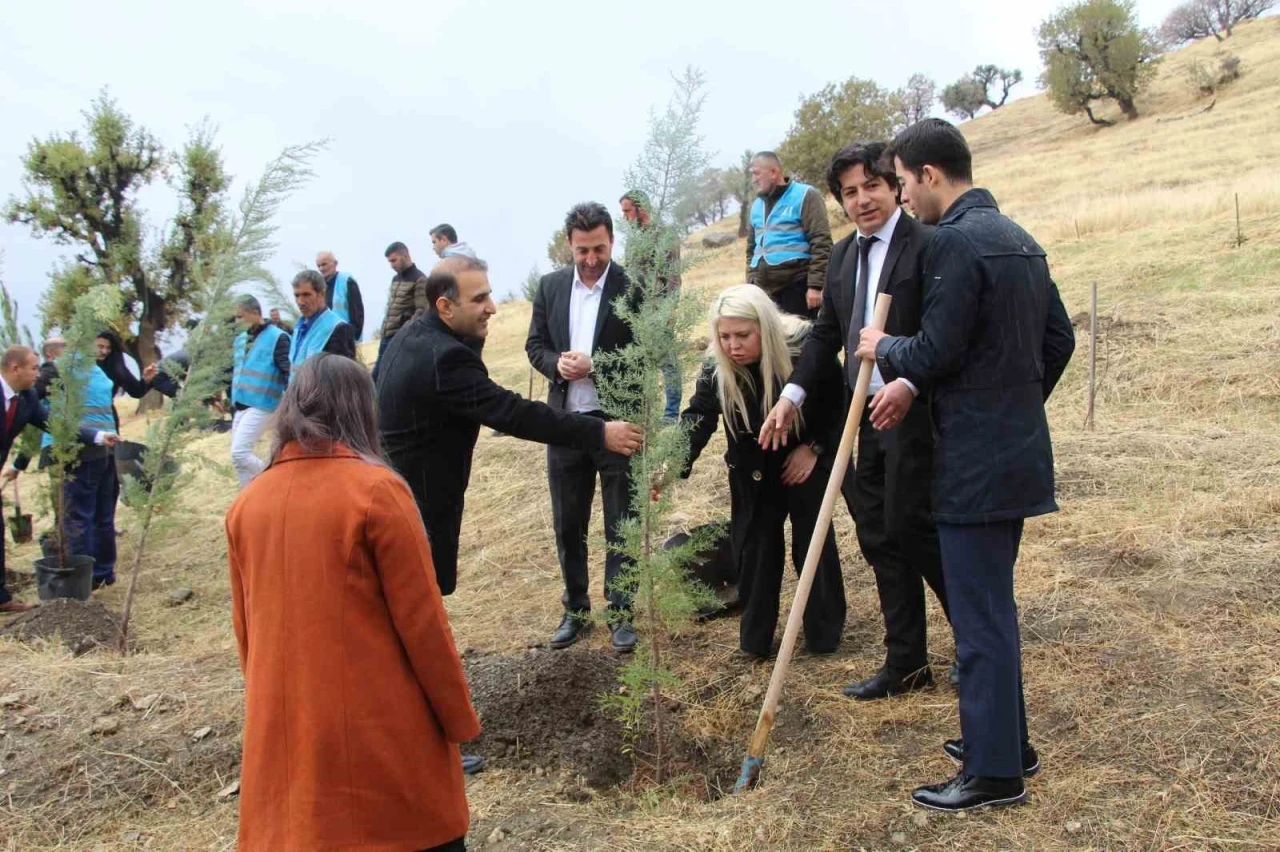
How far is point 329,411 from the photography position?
236 cm

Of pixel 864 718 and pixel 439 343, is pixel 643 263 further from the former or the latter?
pixel 864 718

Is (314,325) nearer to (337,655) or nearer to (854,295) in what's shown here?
(854,295)

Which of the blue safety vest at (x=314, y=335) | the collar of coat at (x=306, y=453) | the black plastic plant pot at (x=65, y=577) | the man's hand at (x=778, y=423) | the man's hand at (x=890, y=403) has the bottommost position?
the black plastic plant pot at (x=65, y=577)

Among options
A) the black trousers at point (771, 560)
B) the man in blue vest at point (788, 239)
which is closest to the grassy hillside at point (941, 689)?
the black trousers at point (771, 560)

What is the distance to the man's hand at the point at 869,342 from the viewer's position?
3109mm

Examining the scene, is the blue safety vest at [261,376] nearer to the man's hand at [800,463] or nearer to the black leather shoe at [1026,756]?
the man's hand at [800,463]

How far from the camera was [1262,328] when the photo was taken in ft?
29.1

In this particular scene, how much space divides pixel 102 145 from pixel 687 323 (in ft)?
80.7

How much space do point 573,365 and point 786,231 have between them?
2771mm

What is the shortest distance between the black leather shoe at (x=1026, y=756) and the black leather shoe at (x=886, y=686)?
564mm

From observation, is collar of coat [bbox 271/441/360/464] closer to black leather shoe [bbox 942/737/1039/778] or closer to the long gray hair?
the long gray hair

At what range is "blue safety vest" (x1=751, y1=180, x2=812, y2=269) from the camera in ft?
21.6

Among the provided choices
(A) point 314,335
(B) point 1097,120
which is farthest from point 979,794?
(B) point 1097,120

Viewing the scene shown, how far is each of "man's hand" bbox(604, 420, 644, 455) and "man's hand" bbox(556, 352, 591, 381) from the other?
2.90 feet
